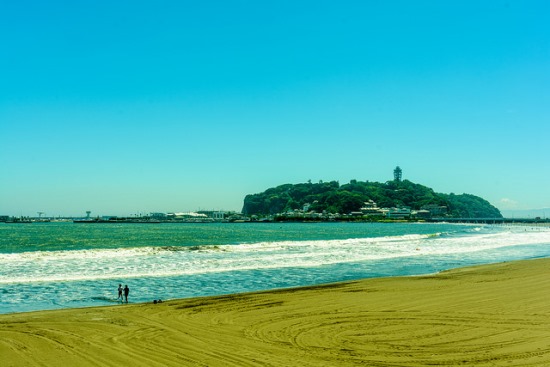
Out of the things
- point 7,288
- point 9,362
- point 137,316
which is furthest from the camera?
point 7,288

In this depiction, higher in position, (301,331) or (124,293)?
(301,331)

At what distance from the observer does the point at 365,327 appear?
13617 mm

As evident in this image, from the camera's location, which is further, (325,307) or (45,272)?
(45,272)

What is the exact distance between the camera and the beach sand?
10.6 meters

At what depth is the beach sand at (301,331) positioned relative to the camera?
1063 centimetres

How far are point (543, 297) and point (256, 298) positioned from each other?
1110cm

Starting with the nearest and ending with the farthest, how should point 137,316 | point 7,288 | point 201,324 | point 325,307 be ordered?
point 201,324
point 137,316
point 325,307
point 7,288

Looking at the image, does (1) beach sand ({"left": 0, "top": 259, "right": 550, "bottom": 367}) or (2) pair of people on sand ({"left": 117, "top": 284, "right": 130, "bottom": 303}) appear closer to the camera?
(1) beach sand ({"left": 0, "top": 259, "right": 550, "bottom": 367})

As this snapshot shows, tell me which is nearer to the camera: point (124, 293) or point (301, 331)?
point (301, 331)

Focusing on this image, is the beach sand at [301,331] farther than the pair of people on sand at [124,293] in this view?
No

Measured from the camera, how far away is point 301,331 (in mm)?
13297

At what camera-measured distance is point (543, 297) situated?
18.0m

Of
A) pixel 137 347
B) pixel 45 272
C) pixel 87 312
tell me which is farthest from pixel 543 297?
pixel 45 272

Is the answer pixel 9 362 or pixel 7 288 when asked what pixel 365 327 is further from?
pixel 7 288
